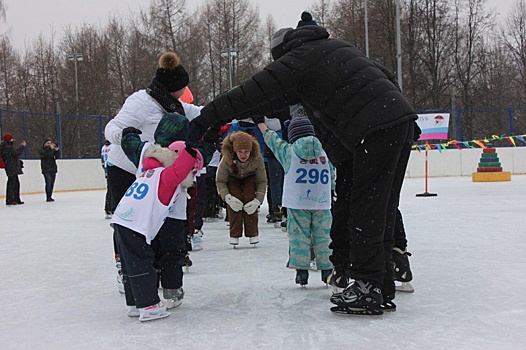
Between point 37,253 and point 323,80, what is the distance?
411cm

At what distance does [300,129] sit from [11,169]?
1189 centimetres

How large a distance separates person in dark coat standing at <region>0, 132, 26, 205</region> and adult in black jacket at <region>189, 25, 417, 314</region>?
12130 millimetres

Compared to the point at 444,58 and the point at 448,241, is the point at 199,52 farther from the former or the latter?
the point at 448,241

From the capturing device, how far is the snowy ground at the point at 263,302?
2809 mm

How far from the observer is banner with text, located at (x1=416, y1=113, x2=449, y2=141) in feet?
54.8

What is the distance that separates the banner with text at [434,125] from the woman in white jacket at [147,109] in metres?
13.6

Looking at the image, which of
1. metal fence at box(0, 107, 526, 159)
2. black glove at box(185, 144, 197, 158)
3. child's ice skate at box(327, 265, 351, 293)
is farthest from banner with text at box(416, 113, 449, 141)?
black glove at box(185, 144, 197, 158)

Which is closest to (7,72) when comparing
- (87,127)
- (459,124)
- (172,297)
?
(87,127)

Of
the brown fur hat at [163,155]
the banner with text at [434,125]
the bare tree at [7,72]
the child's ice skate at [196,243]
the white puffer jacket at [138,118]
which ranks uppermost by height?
the bare tree at [7,72]

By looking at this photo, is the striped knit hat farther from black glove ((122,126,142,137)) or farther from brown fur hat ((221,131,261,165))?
brown fur hat ((221,131,261,165))

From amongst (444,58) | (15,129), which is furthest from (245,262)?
(444,58)

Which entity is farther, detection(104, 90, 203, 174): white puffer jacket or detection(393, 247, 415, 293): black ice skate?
detection(104, 90, 203, 174): white puffer jacket

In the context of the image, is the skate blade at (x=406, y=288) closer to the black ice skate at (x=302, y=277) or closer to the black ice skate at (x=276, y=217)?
the black ice skate at (x=302, y=277)

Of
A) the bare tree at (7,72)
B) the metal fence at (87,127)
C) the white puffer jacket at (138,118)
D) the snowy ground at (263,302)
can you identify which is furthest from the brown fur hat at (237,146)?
the bare tree at (7,72)
